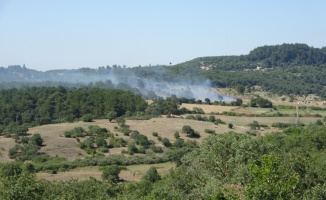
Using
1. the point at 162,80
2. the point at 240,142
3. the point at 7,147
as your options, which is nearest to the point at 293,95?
the point at 162,80

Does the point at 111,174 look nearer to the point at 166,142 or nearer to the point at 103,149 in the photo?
the point at 103,149

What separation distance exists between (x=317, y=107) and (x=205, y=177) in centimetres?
→ 9774

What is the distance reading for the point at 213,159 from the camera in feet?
90.1

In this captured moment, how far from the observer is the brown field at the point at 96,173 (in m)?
52.9

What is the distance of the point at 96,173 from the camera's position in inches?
2176

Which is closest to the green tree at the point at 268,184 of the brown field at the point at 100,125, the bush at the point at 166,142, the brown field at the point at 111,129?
the brown field at the point at 100,125

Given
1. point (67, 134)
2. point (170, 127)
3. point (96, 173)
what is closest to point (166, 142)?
point (170, 127)

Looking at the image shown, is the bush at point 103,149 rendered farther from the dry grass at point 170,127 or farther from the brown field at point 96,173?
the dry grass at point 170,127

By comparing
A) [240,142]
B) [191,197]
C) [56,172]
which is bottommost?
[56,172]

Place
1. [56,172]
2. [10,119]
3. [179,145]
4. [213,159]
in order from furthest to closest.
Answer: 1. [10,119]
2. [179,145]
3. [56,172]
4. [213,159]

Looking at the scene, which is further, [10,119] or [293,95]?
[293,95]

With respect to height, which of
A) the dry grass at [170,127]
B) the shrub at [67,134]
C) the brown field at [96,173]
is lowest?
the brown field at [96,173]

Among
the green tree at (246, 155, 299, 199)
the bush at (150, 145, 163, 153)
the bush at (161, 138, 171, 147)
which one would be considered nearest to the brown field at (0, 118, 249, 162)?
the bush at (161, 138, 171, 147)

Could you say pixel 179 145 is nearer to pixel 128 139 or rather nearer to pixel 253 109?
pixel 128 139
